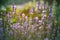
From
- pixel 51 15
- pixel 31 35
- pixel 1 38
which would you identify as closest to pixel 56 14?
pixel 51 15

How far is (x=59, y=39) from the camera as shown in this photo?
25.0 ft

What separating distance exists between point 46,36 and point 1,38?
0.82m

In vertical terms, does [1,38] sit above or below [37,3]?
below

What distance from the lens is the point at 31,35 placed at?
7.57m

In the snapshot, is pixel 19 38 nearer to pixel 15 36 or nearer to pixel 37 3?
pixel 15 36

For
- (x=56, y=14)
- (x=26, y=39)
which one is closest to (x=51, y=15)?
(x=56, y=14)

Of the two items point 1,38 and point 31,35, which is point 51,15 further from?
point 1,38

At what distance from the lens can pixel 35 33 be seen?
7578mm

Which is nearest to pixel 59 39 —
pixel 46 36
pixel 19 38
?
pixel 46 36

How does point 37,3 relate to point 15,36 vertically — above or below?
above

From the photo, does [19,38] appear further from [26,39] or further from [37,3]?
[37,3]

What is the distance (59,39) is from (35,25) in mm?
505

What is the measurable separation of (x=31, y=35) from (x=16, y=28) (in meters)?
0.30

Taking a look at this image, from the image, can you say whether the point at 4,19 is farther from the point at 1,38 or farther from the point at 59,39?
the point at 59,39
